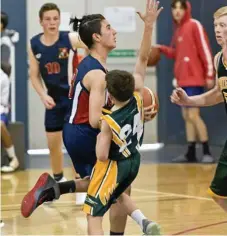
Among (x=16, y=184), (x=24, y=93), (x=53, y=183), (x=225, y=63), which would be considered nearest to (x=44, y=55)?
(x=16, y=184)

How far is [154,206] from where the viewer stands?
6.95 m

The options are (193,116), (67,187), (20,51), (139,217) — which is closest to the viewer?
(139,217)

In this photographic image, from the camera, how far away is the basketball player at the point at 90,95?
4910 mm

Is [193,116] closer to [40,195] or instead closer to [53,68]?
[53,68]

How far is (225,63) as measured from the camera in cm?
509

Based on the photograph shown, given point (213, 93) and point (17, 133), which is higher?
point (213, 93)

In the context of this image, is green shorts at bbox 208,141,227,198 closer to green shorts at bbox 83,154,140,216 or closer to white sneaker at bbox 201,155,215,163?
green shorts at bbox 83,154,140,216

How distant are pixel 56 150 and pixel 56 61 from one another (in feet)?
2.80

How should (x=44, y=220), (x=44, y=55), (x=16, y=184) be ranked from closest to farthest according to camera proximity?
(x=44, y=220) → (x=44, y=55) → (x=16, y=184)

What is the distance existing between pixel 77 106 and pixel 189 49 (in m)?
5.13

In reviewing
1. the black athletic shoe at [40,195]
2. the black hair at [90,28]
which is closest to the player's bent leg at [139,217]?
the black athletic shoe at [40,195]

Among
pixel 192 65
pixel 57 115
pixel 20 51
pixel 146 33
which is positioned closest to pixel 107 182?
pixel 146 33

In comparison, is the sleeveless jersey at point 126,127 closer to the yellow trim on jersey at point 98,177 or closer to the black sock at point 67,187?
the yellow trim on jersey at point 98,177

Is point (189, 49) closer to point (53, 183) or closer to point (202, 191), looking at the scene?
point (202, 191)
